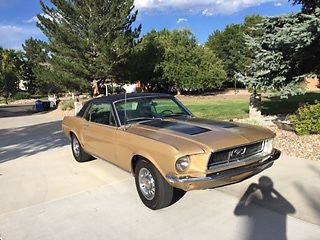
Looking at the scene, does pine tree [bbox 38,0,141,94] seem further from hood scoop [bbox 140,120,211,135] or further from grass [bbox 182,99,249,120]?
hood scoop [bbox 140,120,211,135]

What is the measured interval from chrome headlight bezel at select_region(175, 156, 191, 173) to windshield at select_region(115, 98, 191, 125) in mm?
1586

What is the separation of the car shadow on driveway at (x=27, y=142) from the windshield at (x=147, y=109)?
12.2ft

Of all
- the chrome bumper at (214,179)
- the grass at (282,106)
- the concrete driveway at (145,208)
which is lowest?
the concrete driveway at (145,208)

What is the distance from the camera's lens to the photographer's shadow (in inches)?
152

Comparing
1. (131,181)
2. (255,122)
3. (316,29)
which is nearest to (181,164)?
(131,181)

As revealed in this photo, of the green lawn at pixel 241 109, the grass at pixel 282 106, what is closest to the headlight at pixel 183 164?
the grass at pixel 282 106

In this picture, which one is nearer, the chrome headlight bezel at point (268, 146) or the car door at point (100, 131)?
the chrome headlight bezel at point (268, 146)

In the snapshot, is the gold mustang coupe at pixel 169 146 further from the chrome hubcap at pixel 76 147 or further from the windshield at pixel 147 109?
the chrome hubcap at pixel 76 147

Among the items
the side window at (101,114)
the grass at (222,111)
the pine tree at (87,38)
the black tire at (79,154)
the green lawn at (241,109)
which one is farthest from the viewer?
the pine tree at (87,38)

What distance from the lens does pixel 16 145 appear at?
995cm

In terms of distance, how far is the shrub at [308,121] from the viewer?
7855mm

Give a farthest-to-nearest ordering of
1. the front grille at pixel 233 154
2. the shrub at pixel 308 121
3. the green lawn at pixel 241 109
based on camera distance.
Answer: the green lawn at pixel 241 109 < the shrub at pixel 308 121 < the front grille at pixel 233 154

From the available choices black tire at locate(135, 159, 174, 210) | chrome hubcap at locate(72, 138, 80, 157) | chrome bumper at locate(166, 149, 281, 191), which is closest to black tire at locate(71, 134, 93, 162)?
chrome hubcap at locate(72, 138, 80, 157)

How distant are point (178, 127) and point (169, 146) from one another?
32.0 inches
